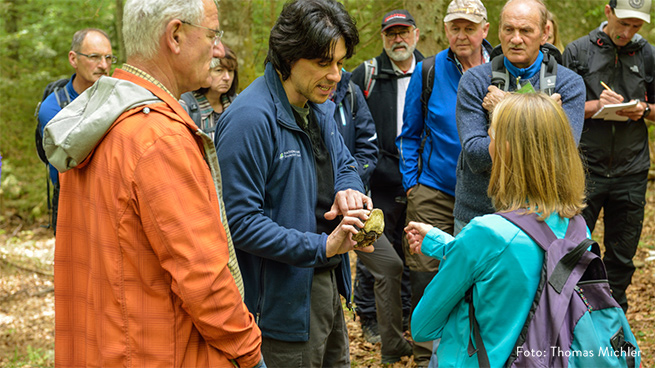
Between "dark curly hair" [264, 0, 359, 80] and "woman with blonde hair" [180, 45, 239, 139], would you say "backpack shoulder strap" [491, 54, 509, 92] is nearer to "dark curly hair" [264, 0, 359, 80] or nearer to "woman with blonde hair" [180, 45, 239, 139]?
"dark curly hair" [264, 0, 359, 80]

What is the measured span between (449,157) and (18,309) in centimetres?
609

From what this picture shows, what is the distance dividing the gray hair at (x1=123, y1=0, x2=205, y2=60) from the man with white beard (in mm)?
3759

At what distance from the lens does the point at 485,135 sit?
3.54 meters

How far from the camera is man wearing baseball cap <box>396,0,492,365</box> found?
4.44m

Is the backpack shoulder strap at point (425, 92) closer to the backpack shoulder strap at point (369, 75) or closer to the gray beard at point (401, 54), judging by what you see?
the gray beard at point (401, 54)

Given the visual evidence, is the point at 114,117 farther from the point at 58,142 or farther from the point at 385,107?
the point at 385,107

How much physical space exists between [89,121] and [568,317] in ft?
6.01

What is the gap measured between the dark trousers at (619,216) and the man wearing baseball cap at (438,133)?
1.67 m

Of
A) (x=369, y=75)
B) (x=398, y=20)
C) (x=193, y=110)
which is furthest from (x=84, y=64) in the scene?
(x=398, y=20)

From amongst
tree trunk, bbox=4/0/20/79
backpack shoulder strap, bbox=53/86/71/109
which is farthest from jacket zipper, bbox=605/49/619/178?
tree trunk, bbox=4/0/20/79

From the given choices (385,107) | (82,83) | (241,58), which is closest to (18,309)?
(82,83)

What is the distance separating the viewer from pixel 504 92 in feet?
11.5

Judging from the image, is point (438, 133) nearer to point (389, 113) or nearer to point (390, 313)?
point (389, 113)

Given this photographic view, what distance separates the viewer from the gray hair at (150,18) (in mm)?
1914
